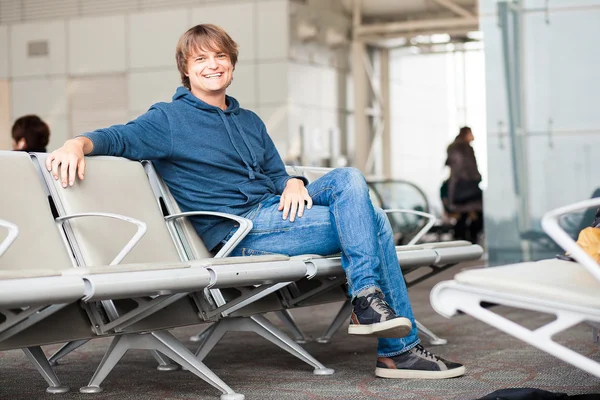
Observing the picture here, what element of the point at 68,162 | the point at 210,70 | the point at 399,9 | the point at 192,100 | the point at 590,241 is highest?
the point at 399,9

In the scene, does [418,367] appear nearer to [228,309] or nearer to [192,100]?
[228,309]

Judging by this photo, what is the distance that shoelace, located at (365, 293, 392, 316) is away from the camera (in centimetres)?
279

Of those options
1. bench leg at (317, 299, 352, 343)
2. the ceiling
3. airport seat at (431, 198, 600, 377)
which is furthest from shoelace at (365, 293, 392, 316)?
the ceiling

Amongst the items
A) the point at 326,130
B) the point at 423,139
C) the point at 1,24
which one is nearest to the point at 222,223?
the point at 326,130

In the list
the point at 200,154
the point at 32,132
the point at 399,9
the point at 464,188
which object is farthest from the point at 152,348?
the point at 399,9

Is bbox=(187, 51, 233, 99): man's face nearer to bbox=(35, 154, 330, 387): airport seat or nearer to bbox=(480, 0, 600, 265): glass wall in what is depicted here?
bbox=(35, 154, 330, 387): airport seat

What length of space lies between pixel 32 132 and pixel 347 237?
2.84 meters

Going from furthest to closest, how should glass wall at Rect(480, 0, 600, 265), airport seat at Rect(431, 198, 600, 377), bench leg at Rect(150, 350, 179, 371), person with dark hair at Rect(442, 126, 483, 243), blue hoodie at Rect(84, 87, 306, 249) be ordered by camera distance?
person with dark hair at Rect(442, 126, 483, 243) → glass wall at Rect(480, 0, 600, 265) → bench leg at Rect(150, 350, 179, 371) → blue hoodie at Rect(84, 87, 306, 249) → airport seat at Rect(431, 198, 600, 377)

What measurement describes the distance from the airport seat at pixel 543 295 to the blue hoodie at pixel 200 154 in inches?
48.6

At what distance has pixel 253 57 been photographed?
1145cm

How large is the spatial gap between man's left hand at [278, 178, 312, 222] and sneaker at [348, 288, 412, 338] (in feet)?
1.33

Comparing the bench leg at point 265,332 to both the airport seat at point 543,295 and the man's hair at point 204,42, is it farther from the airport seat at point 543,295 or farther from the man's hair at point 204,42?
the airport seat at point 543,295

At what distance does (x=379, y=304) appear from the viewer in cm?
281

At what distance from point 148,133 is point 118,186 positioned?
0.67 feet
